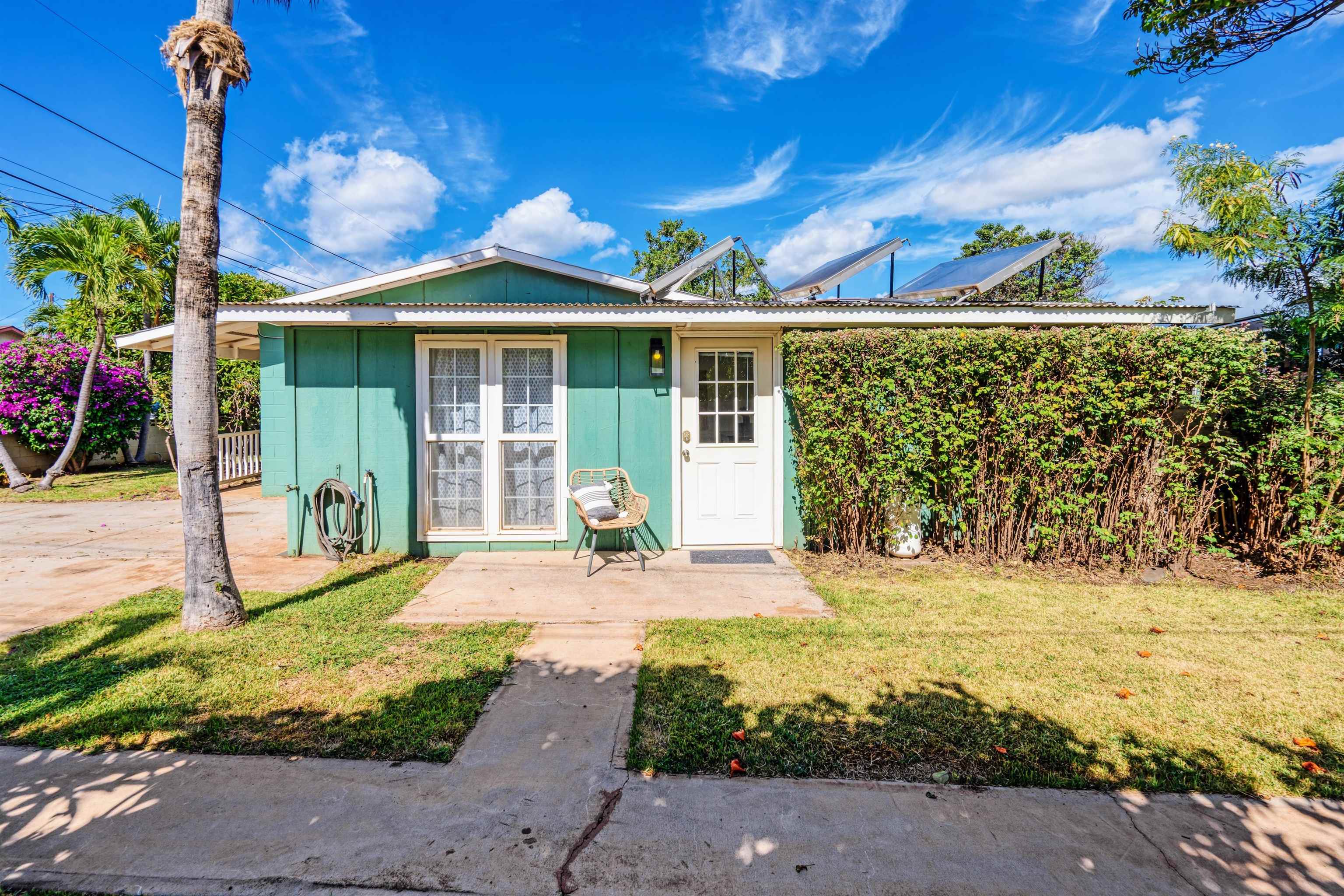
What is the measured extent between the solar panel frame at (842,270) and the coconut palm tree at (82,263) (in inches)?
462

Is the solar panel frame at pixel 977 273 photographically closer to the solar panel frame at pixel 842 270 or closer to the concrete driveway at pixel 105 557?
the solar panel frame at pixel 842 270

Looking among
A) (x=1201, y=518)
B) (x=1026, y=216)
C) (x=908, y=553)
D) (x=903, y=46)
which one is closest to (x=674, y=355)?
(x=908, y=553)

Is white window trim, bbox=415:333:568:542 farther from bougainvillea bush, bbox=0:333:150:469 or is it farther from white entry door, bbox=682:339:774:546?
bougainvillea bush, bbox=0:333:150:469

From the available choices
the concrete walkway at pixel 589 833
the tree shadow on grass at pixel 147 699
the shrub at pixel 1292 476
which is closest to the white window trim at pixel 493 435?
the tree shadow on grass at pixel 147 699

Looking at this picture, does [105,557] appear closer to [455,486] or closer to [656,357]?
[455,486]

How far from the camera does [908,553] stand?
5.52m

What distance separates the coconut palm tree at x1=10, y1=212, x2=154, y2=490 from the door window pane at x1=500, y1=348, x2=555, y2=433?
31.3 ft

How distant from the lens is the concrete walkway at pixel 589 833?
179cm

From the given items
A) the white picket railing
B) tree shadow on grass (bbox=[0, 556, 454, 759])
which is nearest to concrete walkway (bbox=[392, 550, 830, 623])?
tree shadow on grass (bbox=[0, 556, 454, 759])

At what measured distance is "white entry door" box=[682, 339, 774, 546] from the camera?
A: 5.98 meters

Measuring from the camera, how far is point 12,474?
33.6 feet

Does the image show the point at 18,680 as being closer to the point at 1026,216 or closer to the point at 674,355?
the point at 674,355

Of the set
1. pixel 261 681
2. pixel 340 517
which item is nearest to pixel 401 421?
pixel 340 517

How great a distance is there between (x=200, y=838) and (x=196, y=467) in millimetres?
2515
